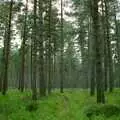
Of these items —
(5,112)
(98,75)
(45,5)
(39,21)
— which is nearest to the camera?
(5,112)

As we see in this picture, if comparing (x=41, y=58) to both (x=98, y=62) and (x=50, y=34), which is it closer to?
(x=50, y=34)

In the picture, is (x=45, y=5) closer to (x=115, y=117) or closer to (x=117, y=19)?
(x=117, y=19)

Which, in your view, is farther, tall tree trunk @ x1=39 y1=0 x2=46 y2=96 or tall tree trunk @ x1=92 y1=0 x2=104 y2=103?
tall tree trunk @ x1=39 y1=0 x2=46 y2=96

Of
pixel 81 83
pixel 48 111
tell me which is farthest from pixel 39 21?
pixel 81 83

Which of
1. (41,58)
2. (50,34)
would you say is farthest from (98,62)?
(50,34)

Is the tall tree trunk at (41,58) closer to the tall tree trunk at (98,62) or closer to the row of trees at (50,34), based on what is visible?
the row of trees at (50,34)

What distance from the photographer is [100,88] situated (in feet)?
55.1

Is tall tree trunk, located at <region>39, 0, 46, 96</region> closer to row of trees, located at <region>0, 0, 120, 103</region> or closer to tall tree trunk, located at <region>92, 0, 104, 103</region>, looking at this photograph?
row of trees, located at <region>0, 0, 120, 103</region>

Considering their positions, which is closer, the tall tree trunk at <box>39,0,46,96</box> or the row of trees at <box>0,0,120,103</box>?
the row of trees at <box>0,0,120,103</box>

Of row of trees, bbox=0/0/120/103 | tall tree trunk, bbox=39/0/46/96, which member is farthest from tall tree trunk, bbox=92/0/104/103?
tall tree trunk, bbox=39/0/46/96

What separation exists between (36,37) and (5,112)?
26.6 feet

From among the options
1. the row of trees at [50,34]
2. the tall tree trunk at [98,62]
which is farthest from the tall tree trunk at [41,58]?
the tall tree trunk at [98,62]

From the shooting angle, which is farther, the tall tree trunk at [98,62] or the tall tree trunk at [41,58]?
the tall tree trunk at [41,58]

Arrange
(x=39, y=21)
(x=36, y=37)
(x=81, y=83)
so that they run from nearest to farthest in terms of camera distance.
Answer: (x=36, y=37) → (x=39, y=21) → (x=81, y=83)
